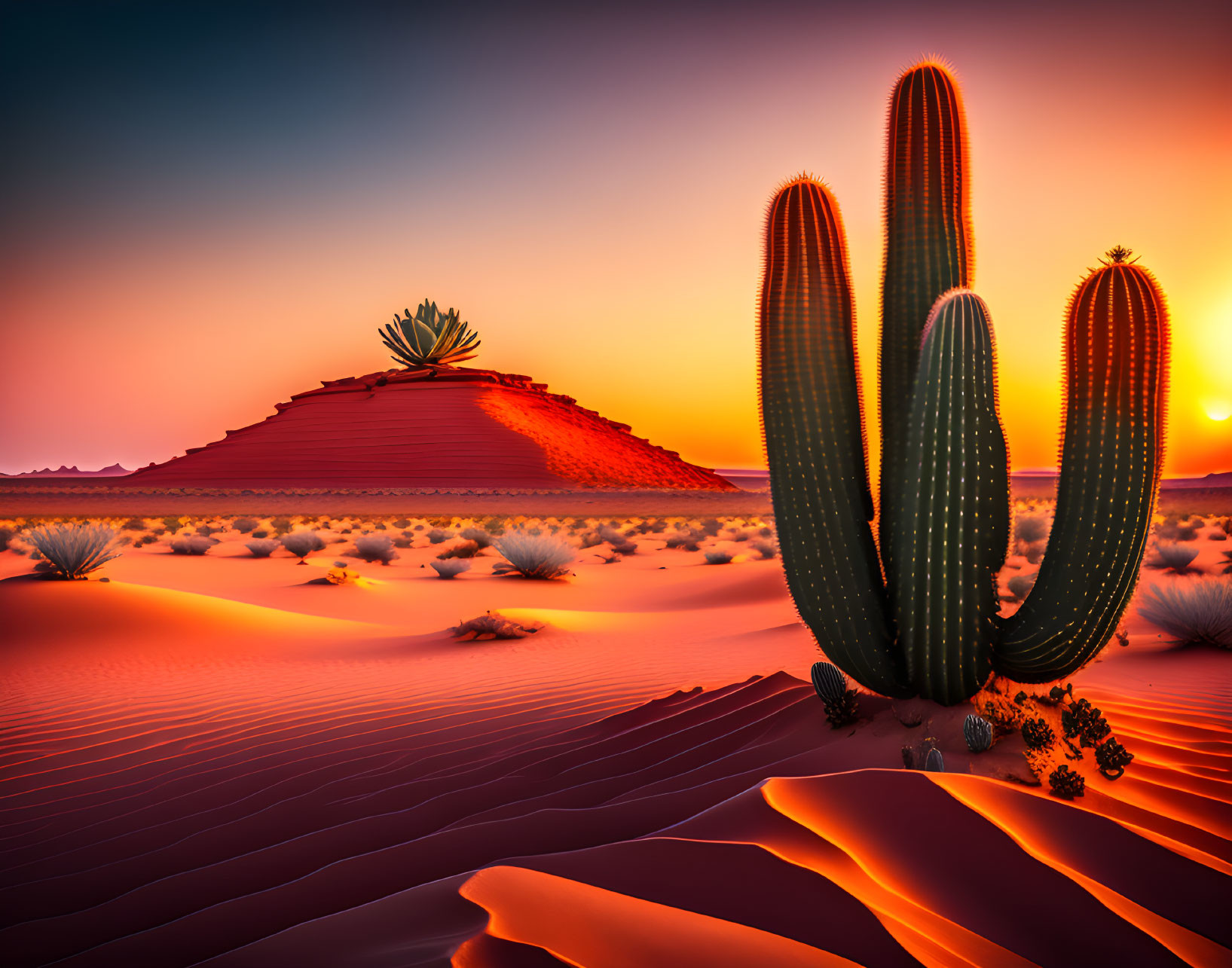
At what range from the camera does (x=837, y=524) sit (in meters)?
4.51

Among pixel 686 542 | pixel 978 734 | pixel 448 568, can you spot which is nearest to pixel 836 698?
pixel 978 734

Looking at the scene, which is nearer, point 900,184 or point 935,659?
point 935,659

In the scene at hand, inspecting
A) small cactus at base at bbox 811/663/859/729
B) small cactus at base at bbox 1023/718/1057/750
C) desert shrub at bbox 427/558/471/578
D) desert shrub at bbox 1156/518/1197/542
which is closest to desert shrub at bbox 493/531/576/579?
desert shrub at bbox 427/558/471/578

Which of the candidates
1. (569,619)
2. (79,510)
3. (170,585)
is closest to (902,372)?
(569,619)

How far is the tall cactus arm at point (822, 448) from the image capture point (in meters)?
4.48

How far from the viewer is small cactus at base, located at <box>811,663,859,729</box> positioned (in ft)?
14.8

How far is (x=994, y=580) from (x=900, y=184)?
2.58 m

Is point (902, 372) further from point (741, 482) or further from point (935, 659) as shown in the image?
point (741, 482)

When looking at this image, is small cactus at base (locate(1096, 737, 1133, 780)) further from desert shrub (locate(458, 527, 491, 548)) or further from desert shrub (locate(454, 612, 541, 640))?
desert shrub (locate(458, 527, 491, 548))

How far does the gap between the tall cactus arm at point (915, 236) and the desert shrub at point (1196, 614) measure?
5.43 metres

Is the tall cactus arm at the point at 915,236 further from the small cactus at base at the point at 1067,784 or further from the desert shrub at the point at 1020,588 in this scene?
the desert shrub at the point at 1020,588

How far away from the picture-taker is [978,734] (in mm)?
3818

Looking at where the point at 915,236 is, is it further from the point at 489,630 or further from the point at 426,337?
the point at 426,337

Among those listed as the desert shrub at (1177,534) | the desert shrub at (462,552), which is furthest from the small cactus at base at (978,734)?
the desert shrub at (1177,534)
